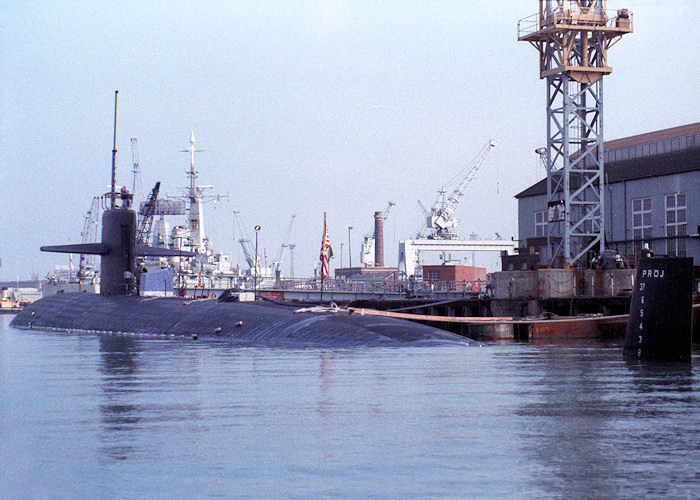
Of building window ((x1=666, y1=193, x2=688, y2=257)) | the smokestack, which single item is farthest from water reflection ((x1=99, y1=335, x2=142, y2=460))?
the smokestack

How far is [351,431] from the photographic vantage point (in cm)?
1064

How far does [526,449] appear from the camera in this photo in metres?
9.48

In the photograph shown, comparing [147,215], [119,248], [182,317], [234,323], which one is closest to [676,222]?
[119,248]

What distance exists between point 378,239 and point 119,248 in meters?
123

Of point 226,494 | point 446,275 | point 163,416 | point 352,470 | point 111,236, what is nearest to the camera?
point 226,494

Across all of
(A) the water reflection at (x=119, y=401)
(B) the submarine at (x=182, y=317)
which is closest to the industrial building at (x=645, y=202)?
(B) the submarine at (x=182, y=317)

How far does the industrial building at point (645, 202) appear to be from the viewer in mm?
49688

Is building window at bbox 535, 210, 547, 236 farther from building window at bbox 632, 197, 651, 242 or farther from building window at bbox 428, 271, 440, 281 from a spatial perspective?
building window at bbox 428, 271, 440, 281

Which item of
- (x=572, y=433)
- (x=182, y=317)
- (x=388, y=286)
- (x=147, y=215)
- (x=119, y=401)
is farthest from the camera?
(x=147, y=215)

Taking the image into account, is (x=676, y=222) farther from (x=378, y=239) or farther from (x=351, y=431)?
(x=378, y=239)

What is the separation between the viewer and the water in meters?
8.09

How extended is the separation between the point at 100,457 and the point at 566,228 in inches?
1636

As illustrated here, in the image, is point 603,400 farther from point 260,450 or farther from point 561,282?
point 561,282

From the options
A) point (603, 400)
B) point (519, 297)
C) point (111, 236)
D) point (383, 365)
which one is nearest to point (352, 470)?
point (603, 400)
